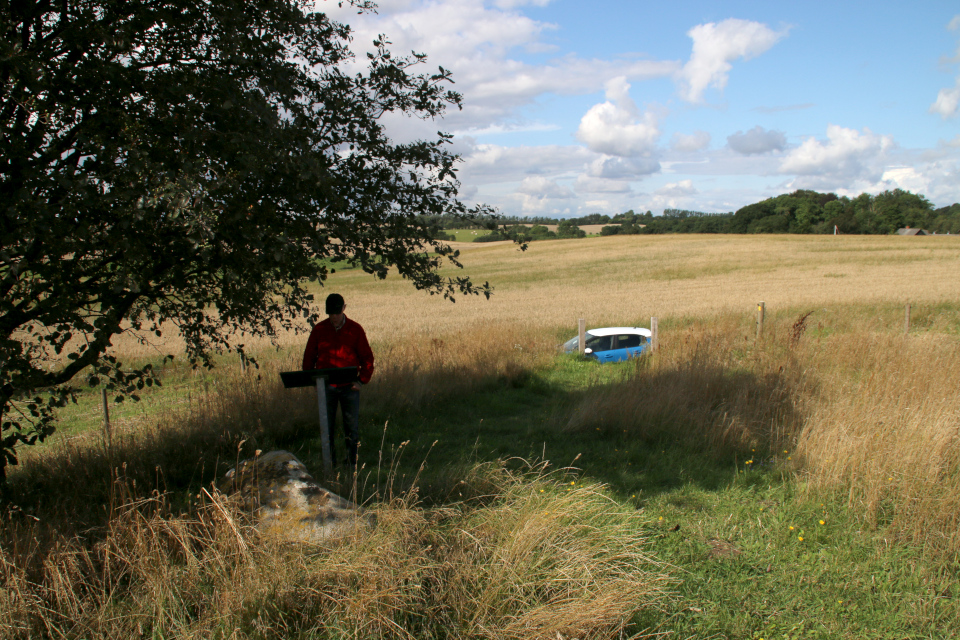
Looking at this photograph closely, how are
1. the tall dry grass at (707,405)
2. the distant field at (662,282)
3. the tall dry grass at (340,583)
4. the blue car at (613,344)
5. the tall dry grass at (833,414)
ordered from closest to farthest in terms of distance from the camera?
the tall dry grass at (340,583) → the tall dry grass at (833,414) → the tall dry grass at (707,405) → the blue car at (613,344) → the distant field at (662,282)

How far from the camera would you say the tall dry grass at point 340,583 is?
3.06 m

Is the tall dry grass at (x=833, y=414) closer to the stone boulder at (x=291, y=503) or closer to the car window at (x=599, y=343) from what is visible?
the car window at (x=599, y=343)

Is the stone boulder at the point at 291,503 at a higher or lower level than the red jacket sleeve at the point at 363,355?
lower

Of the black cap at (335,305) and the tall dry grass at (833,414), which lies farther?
the black cap at (335,305)

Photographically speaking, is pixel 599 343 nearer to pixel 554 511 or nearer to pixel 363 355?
pixel 363 355

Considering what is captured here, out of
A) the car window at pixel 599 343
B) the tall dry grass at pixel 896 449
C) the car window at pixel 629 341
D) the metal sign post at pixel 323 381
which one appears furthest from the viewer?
the car window at pixel 629 341

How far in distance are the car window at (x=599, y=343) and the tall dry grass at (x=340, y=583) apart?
31.9 ft

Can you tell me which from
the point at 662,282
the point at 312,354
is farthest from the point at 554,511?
the point at 662,282

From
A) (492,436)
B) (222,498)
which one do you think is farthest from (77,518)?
(492,436)

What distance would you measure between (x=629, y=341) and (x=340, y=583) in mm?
11418

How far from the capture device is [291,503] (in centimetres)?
413

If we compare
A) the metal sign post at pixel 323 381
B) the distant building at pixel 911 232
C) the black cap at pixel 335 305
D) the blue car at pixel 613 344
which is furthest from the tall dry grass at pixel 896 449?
the distant building at pixel 911 232

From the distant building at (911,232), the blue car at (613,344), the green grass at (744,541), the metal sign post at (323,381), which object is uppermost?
the distant building at (911,232)

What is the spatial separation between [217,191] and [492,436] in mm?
4688
